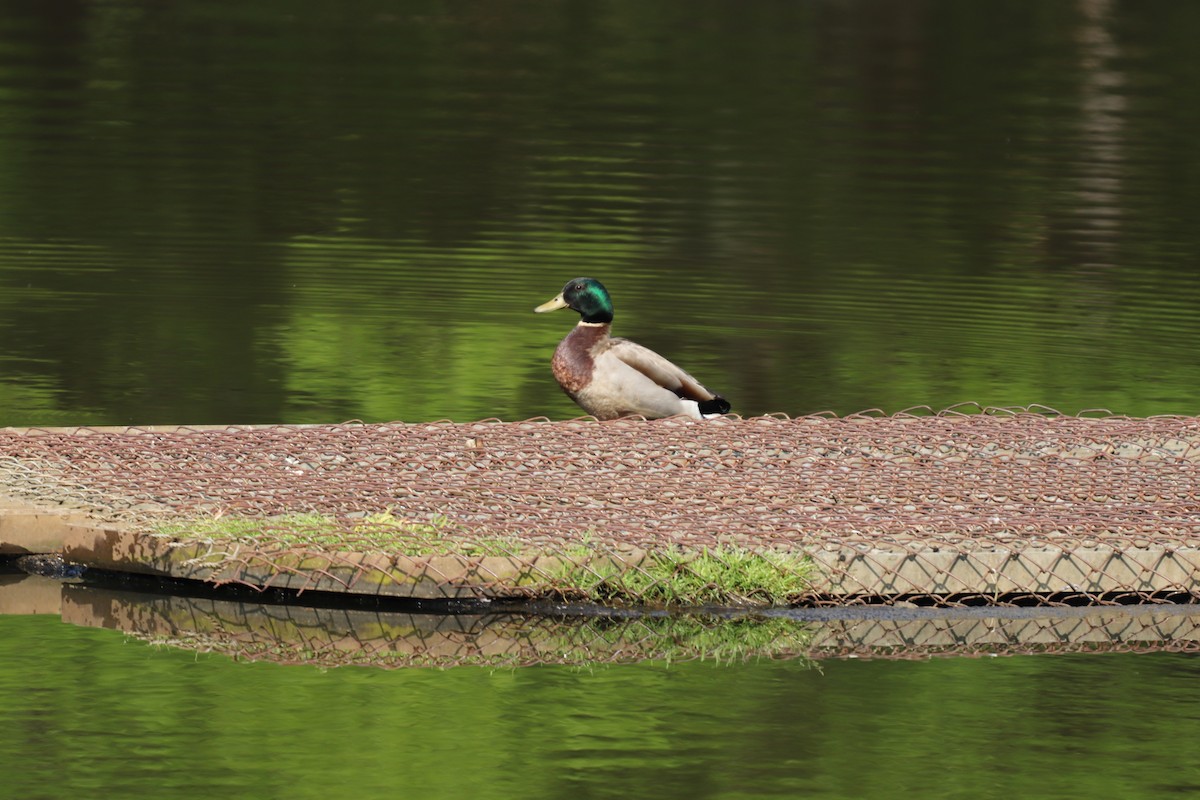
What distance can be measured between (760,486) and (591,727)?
2.62m

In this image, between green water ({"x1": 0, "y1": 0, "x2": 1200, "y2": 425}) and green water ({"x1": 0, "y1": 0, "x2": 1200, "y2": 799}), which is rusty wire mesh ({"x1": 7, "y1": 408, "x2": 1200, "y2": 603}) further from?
green water ({"x1": 0, "y1": 0, "x2": 1200, "y2": 425})

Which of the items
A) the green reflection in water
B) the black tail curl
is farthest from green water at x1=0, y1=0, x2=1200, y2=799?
the black tail curl

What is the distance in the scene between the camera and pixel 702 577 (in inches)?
308

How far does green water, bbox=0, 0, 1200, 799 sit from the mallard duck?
112 centimetres

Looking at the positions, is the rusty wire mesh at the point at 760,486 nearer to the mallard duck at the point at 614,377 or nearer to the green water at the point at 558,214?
Result: the mallard duck at the point at 614,377

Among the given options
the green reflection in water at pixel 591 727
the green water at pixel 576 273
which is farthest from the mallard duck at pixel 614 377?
the green reflection in water at pixel 591 727

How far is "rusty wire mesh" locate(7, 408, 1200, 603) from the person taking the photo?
8.10 metres

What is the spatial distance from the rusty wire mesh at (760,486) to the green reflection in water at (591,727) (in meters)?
0.67

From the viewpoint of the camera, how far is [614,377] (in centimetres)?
1049

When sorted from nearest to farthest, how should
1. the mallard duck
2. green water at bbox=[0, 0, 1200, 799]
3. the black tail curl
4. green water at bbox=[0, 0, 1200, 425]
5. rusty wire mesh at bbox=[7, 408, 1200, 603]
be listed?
green water at bbox=[0, 0, 1200, 799] < rusty wire mesh at bbox=[7, 408, 1200, 603] < the mallard duck < the black tail curl < green water at bbox=[0, 0, 1200, 425]

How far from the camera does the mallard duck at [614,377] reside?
10508 millimetres

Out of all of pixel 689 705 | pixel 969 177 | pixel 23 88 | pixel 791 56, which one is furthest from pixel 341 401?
pixel 791 56

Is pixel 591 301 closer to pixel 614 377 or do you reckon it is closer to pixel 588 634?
pixel 614 377

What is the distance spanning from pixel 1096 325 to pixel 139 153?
1018 centimetres
